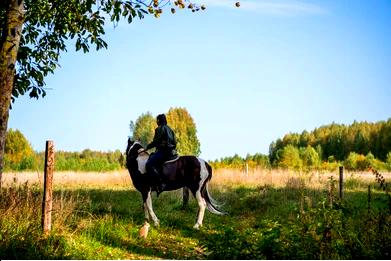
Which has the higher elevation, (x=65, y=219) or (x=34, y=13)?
(x=34, y=13)

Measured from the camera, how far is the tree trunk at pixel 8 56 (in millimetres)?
9922

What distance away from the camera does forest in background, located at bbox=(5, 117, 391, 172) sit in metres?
51.6

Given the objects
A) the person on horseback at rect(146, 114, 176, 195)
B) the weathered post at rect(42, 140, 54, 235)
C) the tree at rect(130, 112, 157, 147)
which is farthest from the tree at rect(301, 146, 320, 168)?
the weathered post at rect(42, 140, 54, 235)

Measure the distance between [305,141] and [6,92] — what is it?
9980 cm

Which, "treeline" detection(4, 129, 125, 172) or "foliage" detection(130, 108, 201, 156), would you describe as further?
"foliage" detection(130, 108, 201, 156)

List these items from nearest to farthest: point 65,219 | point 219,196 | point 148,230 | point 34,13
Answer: point 65,219, point 148,230, point 34,13, point 219,196

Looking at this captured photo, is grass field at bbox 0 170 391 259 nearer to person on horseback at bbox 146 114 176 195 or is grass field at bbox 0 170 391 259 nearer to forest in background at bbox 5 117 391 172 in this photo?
person on horseback at bbox 146 114 176 195

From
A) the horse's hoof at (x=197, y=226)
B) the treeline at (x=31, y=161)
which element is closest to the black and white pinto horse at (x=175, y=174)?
the horse's hoof at (x=197, y=226)

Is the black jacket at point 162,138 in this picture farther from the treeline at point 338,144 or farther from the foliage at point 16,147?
the treeline at point 338,144

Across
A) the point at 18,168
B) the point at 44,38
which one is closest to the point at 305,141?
the point at 18,168

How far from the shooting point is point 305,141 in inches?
4176

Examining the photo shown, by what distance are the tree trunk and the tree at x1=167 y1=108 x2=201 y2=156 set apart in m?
51.9

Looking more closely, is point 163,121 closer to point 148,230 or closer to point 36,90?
point 148,230

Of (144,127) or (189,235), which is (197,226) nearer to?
(189,235)
